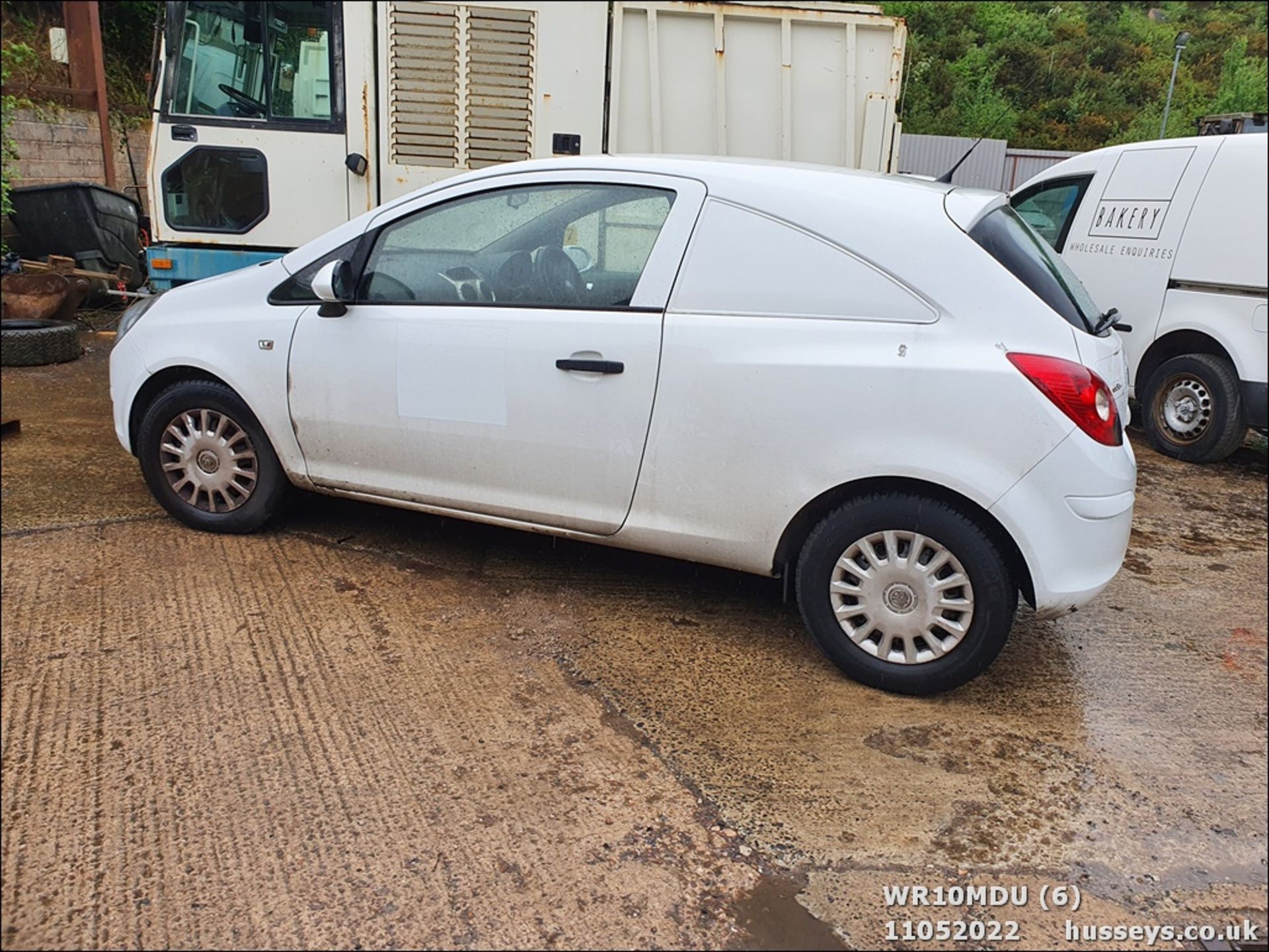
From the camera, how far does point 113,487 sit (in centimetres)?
482

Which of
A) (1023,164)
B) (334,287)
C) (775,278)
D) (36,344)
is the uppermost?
(1023,164)

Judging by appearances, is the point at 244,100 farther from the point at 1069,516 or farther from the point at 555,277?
the point at 1069,516

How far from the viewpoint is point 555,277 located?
3656mm

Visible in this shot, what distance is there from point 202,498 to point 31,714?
151 cm

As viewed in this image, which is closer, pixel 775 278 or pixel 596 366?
pixel 775 278

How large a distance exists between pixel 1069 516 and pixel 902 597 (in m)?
0.57

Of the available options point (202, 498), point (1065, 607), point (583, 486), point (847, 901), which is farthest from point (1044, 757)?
point (202, 498)

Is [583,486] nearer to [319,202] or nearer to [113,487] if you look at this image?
[113,487]

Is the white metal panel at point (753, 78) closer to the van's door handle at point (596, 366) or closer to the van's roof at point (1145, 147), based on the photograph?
the van's roof at point (1145, 147)

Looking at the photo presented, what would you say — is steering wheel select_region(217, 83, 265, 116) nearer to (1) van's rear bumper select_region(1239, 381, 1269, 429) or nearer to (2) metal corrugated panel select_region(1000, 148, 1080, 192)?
(1) van's rear bumper select_region(1239, 381, 1269, 429)

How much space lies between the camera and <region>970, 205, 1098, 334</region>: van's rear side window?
3.20 meters

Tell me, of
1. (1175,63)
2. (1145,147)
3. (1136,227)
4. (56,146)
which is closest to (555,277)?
(1136,227)

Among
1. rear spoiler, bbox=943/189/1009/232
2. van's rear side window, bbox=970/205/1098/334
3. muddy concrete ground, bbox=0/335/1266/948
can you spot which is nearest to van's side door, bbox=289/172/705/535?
muddy concrete ground, bbox=0/335/1266/948

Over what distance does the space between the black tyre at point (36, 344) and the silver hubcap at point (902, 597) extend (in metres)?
6.47
